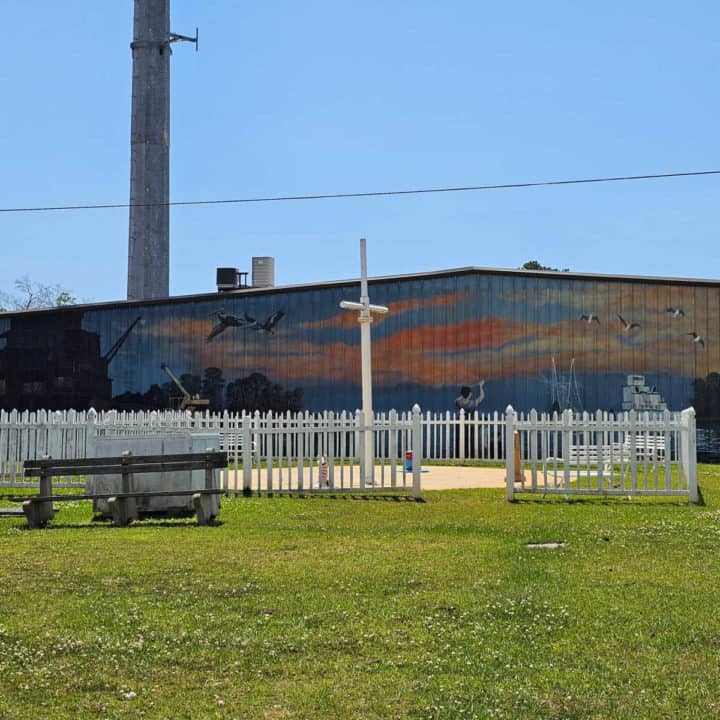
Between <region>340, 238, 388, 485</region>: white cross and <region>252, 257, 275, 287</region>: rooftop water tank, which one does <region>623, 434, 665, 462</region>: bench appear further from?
<region>252, 257, 275, 287</region>: rooftop water tank

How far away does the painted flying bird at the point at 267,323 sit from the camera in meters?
34.7

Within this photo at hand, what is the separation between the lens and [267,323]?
114ft

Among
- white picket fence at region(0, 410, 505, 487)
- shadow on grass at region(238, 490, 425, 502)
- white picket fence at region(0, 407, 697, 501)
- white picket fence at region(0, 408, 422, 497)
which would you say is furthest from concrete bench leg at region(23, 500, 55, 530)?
shadow on grass at region(238, 490, 425, 502)

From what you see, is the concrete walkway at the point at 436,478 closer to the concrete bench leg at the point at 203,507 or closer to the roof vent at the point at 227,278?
the concrete bench leg at the point at 203,507

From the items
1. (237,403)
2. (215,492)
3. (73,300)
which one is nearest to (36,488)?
(215,492)

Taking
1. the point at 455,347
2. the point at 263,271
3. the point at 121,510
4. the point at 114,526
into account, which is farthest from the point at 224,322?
the point at 114,526

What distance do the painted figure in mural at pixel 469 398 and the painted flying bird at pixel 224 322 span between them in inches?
303

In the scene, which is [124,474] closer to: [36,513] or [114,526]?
[114,526]

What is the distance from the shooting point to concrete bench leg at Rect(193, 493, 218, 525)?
13.5 metres

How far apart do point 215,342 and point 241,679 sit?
29331 mm

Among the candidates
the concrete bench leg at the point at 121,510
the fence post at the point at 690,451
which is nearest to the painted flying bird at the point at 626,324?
the fence post at the point at 690,451

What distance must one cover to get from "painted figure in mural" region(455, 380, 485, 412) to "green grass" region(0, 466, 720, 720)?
1943cm

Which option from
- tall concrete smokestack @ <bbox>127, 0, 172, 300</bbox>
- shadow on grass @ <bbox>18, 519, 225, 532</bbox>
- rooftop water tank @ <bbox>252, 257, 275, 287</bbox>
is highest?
tall concrete smokestack @ <bbox>127, 0, 172, 300</bbox>

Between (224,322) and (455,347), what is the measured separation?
26.6 ft
